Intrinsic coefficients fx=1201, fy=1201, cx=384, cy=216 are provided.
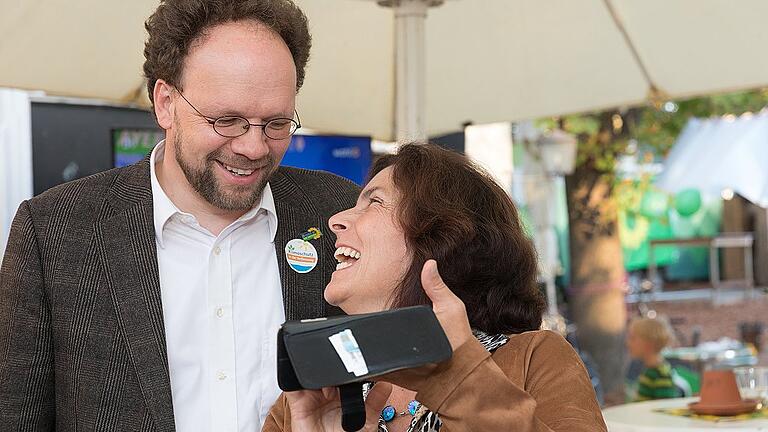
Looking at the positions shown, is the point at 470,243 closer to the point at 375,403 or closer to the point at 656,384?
the point at 375,403

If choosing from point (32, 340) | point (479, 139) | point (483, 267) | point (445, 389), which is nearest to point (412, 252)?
point (483, 267)

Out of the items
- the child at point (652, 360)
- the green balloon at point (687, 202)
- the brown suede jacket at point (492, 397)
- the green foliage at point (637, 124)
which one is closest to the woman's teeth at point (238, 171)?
the brown suede jacket at point (492, 397)

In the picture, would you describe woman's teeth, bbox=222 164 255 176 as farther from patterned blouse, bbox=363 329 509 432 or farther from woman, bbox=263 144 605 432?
patterned blouse, bbox=363 329 509 432

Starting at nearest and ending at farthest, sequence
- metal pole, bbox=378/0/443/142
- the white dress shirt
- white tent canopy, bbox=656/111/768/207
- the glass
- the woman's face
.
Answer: the woman's face, the white dress shirt, metal pole, bbox=378/0/443/142, the glass, white tent canopy, bbox=656/111/768/207

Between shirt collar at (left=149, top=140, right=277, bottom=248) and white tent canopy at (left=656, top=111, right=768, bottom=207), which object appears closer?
shirt collar at (left=149, top=140, right=277, bottom=248)

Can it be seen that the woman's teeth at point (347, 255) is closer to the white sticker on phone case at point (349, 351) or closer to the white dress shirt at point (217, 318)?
the white dress shirt at point (217, 318)

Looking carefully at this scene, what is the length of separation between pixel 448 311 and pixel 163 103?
1.07 m

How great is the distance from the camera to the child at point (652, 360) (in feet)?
22.3

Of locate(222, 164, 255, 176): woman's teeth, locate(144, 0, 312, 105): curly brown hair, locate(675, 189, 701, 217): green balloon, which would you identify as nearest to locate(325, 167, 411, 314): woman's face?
locate(222, 164, 255, 176): woman's teeth

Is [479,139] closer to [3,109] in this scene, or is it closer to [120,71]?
[3,109]

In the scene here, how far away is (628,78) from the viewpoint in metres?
4.41

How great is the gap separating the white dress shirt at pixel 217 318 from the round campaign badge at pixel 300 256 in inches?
1.6

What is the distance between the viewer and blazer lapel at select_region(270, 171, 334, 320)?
251cm

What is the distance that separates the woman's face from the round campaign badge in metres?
0.42
